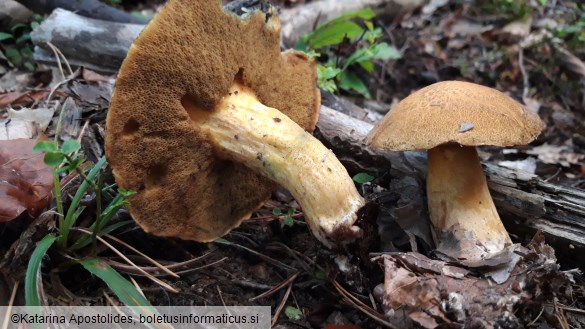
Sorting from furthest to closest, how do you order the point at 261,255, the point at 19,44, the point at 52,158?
the point at 19,44 < the point at 261,255 < the point at 52,158

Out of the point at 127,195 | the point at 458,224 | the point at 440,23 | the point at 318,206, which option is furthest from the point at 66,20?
the point at 440,23

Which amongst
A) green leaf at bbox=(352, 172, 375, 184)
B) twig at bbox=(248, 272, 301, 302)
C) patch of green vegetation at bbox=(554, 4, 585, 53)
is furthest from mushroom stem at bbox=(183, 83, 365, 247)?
patch of green vegetation at bbox=(554, 4, 585, 53)

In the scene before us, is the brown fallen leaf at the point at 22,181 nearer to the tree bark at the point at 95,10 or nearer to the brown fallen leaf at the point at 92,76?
the brown fallen leaf at the point at 92,76

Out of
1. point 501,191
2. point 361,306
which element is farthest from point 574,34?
point 361,306

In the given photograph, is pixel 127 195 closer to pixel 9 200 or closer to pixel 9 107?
pixel 9 200

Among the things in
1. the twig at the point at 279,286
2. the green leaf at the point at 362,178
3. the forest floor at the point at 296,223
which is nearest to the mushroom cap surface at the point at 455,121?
the green leaf at the point at 362,178

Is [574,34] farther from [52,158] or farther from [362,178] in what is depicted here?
[52,158]
